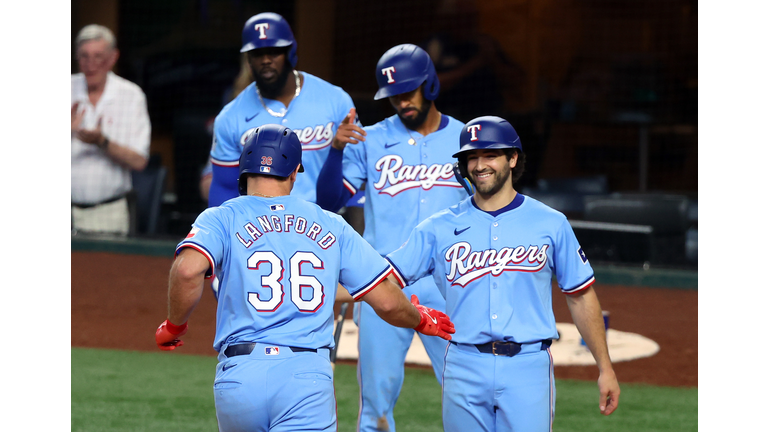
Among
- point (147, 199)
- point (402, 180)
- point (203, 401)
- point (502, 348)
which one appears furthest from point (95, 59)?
point (502, 348)

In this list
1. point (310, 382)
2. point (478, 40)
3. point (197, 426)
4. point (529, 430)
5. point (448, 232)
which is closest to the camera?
point (310, 382)

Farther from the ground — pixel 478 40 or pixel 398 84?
pixel 478 40

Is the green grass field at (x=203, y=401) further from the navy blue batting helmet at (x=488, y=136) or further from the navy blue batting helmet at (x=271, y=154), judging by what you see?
the navy blue batting helmet at (x=271, y=154)

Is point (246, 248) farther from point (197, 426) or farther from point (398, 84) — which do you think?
point (197, 426)

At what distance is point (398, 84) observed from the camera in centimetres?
405

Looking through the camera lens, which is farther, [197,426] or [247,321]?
[197,426]

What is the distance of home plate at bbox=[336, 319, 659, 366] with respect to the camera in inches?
254

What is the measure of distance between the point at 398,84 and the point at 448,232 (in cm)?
104

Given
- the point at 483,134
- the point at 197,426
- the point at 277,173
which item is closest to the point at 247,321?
the point at 277,173

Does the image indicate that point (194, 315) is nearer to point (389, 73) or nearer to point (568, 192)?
point (389, 73)

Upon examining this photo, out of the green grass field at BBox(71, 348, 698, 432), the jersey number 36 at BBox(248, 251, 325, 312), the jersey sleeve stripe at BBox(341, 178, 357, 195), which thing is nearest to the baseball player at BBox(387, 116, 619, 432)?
the jersey number 36 at BBox(248, 251, 325, 312)

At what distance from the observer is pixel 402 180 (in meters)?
4.08

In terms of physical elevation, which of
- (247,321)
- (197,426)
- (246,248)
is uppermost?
(246,248)

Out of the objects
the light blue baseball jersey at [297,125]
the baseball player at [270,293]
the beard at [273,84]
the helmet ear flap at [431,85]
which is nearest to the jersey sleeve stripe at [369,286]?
the baseball player at [270,293]
